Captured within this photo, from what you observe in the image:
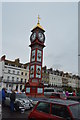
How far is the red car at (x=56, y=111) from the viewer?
15.3ft

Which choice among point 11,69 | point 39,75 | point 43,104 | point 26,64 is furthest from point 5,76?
point 43,104

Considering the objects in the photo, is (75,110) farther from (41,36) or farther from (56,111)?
(41,36)

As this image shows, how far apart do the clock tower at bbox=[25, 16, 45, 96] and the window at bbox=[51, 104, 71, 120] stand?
645 inches

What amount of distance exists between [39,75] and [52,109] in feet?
59.4

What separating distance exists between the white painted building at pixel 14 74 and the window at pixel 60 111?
45776 mm

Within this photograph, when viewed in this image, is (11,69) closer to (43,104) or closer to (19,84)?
(19,84)

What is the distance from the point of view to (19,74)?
53344 millimetres

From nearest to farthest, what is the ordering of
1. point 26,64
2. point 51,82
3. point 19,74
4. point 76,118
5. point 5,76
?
point 76,118
point 5,76
point 19,74
point 26,64
point 51,82

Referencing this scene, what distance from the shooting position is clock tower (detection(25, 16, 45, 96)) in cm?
2184

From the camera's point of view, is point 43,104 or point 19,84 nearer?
point 43,104

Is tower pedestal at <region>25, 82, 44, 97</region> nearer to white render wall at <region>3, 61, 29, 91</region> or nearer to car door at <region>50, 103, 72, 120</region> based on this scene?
car door at <region>50, 103, 72, 120</region>

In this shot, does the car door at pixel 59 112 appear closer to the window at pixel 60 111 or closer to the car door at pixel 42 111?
the window at pixel 60 111

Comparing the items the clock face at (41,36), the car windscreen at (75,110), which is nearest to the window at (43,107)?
the car windscreen at (75,110)

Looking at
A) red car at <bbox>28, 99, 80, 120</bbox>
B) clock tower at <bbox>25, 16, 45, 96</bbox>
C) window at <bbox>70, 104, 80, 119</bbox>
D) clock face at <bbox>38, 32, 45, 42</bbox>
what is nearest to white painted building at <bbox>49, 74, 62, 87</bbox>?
clock face at <bbox>38, 32, 45, 42</bbox>
